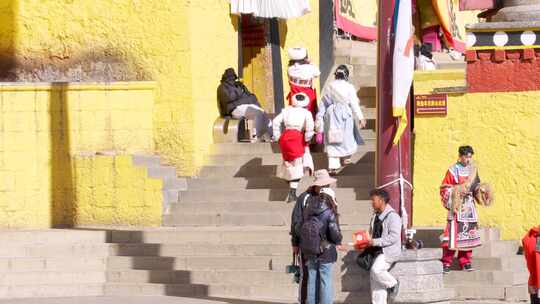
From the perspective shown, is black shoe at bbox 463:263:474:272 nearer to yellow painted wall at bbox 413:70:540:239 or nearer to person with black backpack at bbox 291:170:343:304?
yellow painted wall at bbox 413:70:540:239

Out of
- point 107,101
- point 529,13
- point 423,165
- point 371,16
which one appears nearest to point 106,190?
point 107,101

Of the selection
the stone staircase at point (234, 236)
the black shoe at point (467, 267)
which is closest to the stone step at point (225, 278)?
the stone staircase at point (234, 236)

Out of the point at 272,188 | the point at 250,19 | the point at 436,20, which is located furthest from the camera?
the point at 436,20

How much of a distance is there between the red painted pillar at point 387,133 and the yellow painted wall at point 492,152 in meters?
2.12

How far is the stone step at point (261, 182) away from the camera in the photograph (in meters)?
22.0

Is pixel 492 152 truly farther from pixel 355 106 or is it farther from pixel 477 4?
pixel 477 4

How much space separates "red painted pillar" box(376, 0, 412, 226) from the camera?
18594mm

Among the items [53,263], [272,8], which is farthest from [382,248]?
[272,8]

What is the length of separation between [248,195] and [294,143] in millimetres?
1151

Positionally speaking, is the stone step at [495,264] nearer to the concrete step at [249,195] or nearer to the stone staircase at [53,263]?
the concrete step at [249,195]

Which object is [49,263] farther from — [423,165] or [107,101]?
[423,165]

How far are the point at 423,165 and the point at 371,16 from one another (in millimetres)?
8675

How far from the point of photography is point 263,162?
903 inches

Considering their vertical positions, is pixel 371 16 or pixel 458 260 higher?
pixel 371 16
